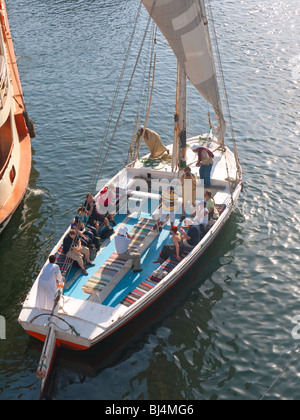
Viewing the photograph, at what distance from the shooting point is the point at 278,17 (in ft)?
157

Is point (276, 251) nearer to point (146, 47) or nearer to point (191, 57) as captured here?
point (191, 57)

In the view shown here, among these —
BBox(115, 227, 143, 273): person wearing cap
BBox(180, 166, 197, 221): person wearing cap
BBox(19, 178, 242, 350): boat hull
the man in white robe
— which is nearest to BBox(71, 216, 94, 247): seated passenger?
BBox(115, 227, 143, 273): person wearing cap

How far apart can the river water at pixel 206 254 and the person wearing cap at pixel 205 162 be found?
242cm

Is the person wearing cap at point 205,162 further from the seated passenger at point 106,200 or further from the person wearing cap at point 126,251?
the person wearing cap at point 126,251

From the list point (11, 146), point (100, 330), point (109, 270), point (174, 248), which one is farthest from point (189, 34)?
point (100, 330)

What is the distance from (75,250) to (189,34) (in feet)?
32.0

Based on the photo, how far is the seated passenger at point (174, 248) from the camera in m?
17.7

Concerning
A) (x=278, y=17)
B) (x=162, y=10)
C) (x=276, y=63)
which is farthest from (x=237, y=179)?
(x=278, y=17)

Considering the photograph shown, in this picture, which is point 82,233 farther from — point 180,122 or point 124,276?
point 180,122

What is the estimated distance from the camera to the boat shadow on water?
14921mm

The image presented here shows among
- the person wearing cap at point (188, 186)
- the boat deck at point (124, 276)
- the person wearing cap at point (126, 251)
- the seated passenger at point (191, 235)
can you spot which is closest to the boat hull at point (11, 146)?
the boat deck at point (124, 276)

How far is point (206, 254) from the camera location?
66.2ft

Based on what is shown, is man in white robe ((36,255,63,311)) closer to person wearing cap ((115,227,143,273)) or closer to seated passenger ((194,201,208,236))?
person wearing cap ((115,227,143,273))

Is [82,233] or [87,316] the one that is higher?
[82,233]
